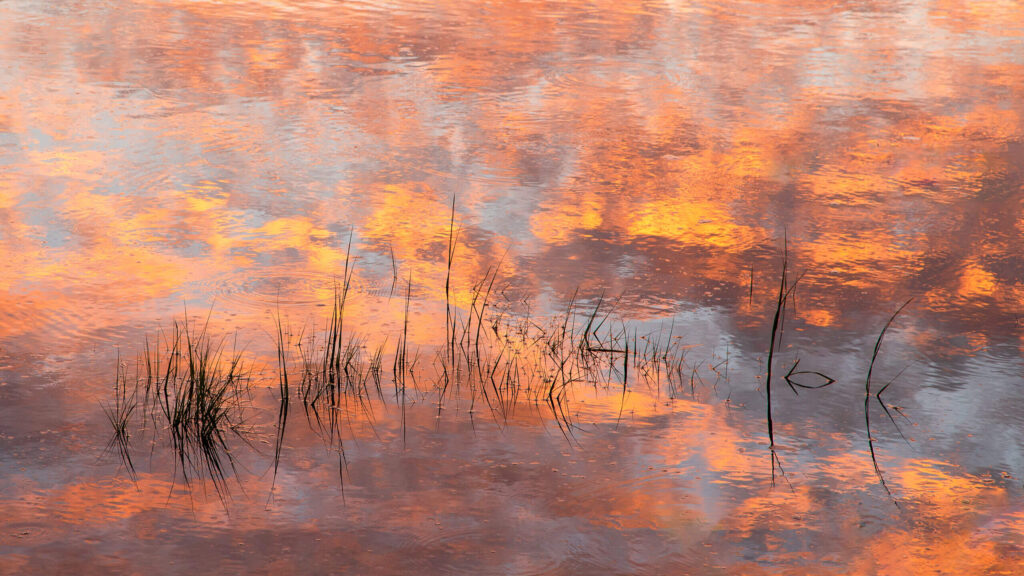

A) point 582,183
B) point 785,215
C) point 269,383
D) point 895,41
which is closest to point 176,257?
point 269,383

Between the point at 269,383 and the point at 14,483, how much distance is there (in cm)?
95

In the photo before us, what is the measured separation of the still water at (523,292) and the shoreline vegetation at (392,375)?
24mm

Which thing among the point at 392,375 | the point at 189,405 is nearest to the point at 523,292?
the point at 392,375

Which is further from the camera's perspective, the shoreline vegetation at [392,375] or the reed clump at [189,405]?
the shoreline vegetation at [392,375]

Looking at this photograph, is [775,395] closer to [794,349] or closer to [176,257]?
[794,349]

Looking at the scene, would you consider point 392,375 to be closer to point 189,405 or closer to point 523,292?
point 189,405

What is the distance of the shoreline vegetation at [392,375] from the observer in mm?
3789

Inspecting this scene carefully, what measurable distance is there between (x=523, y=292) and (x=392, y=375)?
39.9 inches

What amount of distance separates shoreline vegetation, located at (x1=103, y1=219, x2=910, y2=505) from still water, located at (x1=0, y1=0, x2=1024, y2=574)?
24mm

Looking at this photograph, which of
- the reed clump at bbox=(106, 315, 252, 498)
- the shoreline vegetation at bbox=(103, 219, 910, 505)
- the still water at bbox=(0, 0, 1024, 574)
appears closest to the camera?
the still water at bbox=(0, 0, 1024, 574)

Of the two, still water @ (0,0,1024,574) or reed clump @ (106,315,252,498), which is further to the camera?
reed clump @ (106,315,252,498)

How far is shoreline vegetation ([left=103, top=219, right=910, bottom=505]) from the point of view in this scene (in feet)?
12.4

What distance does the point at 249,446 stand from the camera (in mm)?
3744

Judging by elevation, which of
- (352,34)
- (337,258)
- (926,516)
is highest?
(352,34)
